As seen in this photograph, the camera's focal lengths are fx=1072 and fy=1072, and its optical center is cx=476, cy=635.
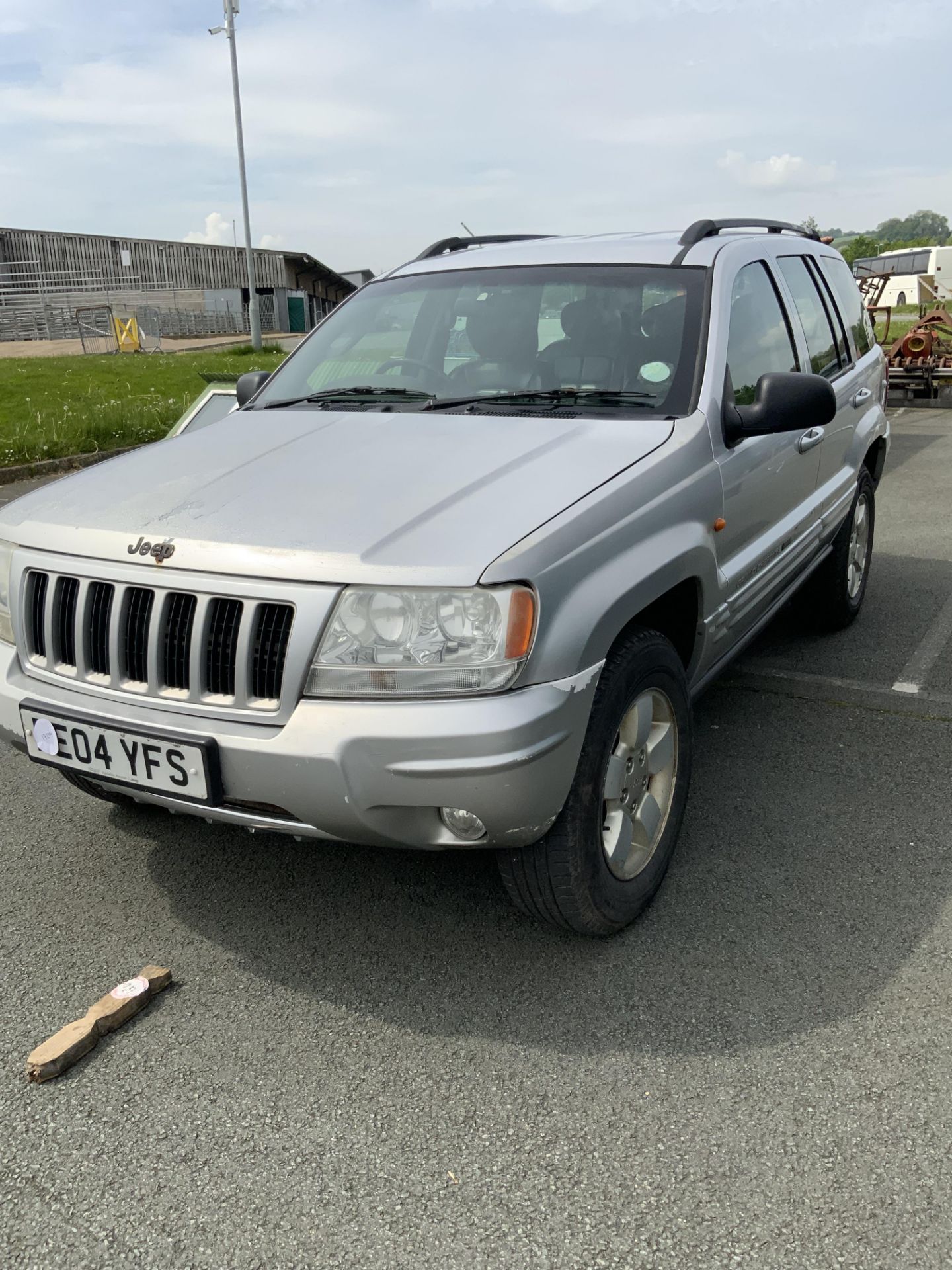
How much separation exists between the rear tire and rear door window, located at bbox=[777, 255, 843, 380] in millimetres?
736

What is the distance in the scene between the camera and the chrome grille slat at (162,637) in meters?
2.41

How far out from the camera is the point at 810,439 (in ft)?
13.8

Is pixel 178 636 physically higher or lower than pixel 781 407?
lower

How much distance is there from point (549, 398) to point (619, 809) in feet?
4.36

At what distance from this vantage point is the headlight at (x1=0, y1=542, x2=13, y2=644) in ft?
9.46

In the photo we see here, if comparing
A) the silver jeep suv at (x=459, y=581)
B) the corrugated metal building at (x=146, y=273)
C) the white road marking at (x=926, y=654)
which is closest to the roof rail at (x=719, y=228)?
the silver jeep suv at (x=459, y=581)

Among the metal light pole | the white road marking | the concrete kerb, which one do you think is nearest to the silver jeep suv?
the white road marking

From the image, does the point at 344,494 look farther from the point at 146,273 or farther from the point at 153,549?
the point at 146,273

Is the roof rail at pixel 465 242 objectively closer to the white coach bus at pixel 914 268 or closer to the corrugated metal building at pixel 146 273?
the corrugated metal building at pixel 146 273

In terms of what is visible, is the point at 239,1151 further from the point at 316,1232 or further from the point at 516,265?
the point at 516,265

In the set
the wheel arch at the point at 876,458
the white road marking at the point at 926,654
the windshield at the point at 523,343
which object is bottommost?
the white road marking at the point at 926,654

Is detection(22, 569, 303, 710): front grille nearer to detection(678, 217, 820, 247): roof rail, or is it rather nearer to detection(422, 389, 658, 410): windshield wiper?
detection(422, 389, 658, 410): windshield wiper

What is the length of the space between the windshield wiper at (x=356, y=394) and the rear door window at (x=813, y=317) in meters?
1.75

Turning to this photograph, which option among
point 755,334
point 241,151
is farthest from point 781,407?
point 241,151
